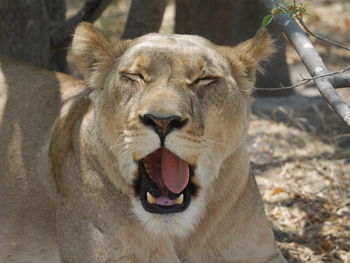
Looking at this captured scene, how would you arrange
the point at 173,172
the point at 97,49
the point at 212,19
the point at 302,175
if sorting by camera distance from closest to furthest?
the point at 173,172 < the point at 97,49 < the point at 302,175 < the point at 212,19

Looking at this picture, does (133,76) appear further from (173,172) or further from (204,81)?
(173,172)

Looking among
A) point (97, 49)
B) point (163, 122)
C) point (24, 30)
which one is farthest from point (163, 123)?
point (24, 30)

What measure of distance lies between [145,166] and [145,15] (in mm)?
2065

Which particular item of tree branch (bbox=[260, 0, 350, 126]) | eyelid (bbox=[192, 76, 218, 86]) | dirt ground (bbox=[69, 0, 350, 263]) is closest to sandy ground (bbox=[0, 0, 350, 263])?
dirt ground (bbox=[69, 0, 350, 263])

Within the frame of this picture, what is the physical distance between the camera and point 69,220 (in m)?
3.60

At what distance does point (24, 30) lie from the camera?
4859 millimetres

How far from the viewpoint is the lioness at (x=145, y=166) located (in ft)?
10.4

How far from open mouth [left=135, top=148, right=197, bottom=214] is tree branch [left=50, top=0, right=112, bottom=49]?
6.98 feet

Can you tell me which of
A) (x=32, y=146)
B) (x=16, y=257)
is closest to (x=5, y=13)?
(x=32, y=146)

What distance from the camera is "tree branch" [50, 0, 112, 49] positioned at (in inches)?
202

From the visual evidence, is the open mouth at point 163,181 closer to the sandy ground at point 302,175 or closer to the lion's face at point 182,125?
the lion's face at point 182,125

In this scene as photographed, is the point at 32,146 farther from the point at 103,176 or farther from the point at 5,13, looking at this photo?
the point at 5,13

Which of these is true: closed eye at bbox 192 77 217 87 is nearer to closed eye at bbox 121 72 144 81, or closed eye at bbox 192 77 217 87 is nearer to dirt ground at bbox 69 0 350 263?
closed eye at bbox 121 72 144 81

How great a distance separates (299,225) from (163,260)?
151 cm
